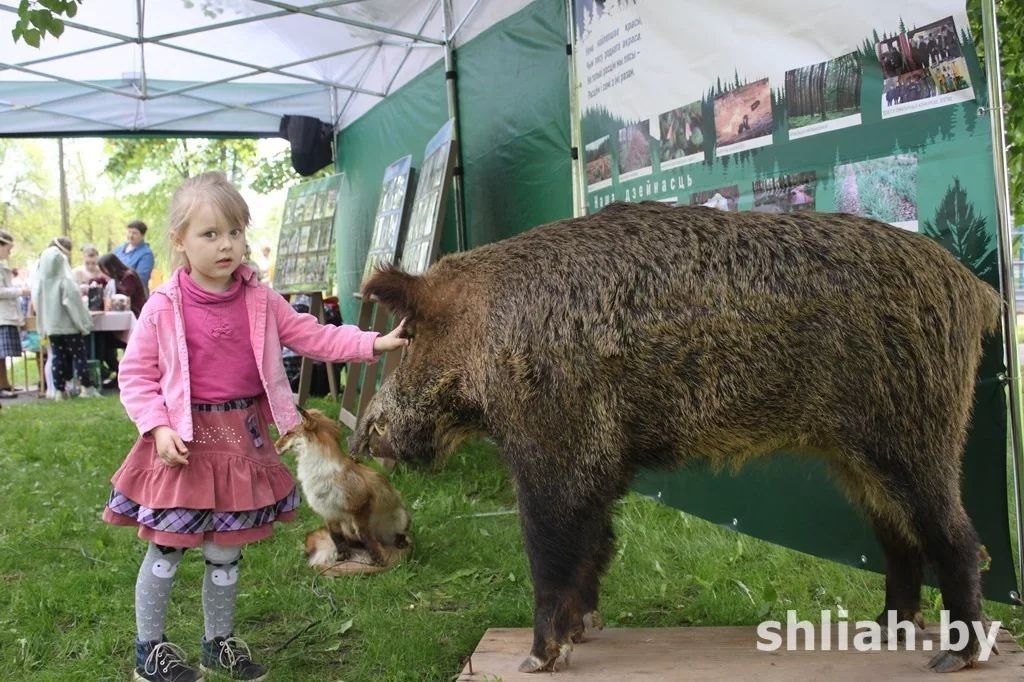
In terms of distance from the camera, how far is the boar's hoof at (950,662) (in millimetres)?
2569

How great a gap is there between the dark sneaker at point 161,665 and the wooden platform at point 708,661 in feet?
3.20

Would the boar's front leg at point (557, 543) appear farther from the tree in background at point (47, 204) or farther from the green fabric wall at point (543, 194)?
the tree in background at point (47, 204)

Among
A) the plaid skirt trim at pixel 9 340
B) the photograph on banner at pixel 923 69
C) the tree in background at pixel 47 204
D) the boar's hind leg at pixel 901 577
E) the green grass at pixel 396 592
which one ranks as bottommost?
the green grass at pixel 396 592

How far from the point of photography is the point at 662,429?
102 inches

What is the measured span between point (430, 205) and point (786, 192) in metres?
2.87

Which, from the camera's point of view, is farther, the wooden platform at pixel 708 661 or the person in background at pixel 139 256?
the person in background at pixel 139 256

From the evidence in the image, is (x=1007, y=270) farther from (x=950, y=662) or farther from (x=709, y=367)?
(x=950, y=662)

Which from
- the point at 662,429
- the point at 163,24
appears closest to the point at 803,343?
the point at 662,429

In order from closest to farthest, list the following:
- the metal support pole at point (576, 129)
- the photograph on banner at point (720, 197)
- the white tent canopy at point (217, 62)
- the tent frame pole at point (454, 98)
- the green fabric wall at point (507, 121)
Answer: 1. the photograph on banner at point (720, 197)
2. the metal support pole at point (576, 129)
3. the green fabric wall at point (507, 121)
4. the tent frame pole at point (454, 98)
5. the white tent canopy at point (217, 62)

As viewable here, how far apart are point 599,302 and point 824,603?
1931mm

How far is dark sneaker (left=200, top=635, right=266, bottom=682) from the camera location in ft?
9.98

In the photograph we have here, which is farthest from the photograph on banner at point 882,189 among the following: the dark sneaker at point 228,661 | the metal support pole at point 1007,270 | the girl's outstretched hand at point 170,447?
the dark sneaker at point 228,661

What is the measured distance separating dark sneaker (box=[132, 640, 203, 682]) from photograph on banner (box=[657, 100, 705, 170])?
2.85 metres

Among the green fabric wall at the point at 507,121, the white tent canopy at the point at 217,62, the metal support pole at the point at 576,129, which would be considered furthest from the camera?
the white tent canopy at the point at 217,62
